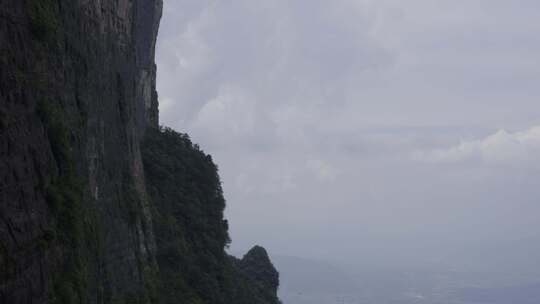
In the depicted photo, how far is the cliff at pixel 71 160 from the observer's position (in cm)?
1092

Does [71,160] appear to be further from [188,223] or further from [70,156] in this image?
[188,223]

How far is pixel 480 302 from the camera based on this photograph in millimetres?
178375

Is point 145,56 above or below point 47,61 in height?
above

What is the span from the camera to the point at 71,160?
13.8 meters

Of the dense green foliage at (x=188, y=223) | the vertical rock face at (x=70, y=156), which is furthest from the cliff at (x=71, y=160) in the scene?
the dense green foliage at (x=188, y=223)

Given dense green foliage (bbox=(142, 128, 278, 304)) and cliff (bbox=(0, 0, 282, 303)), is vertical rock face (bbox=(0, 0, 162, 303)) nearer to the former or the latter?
cliff (bbox=(0, 0, 282, 303))

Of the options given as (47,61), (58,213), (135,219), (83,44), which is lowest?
(58,213)

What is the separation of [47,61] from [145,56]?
20.0 m

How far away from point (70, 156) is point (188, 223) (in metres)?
18.9

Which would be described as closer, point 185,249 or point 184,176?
point 185,249

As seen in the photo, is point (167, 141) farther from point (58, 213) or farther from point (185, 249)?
point (58, 213)

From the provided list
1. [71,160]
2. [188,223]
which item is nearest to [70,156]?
[71,160]

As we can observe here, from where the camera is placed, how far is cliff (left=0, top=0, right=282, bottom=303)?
1092 cm

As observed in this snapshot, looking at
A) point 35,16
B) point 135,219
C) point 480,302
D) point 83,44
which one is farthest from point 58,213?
point 480,302
